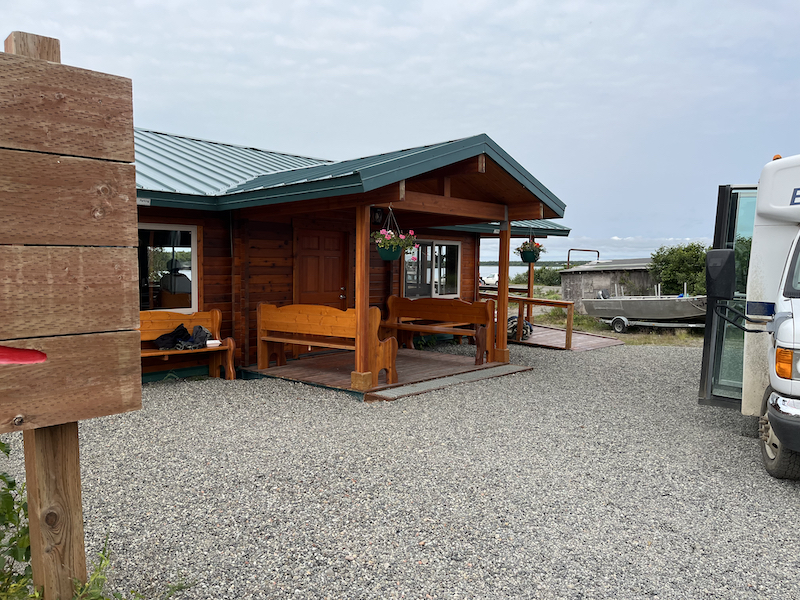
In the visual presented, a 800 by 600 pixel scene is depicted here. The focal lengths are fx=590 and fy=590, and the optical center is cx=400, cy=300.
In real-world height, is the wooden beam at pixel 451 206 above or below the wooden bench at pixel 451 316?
above

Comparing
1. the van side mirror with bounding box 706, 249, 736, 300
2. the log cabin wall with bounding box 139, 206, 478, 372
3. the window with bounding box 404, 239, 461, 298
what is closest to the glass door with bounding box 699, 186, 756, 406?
the van side mirror with bounding box 706, 249, 736, 300

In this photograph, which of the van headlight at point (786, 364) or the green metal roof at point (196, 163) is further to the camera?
the green metal roof at point (196, 163)

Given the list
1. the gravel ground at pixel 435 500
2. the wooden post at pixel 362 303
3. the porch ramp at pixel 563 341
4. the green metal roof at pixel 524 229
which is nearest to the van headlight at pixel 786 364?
the gravel ground at pixel 435 500

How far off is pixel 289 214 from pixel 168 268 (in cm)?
195

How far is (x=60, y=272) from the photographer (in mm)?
1785

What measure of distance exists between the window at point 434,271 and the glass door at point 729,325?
6955 millimetres

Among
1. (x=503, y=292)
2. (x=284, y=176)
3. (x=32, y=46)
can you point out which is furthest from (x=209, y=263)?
(x=32, y=46)

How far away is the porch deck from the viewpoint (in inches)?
294

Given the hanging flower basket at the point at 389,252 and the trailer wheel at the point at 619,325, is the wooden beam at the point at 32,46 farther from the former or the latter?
the trailer wheel at the point at 619,325

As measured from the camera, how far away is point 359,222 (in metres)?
7.11

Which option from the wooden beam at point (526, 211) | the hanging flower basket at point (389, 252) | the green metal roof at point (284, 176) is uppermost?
the green metal roof at point (284, 176)

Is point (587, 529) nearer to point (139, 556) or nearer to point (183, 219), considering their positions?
point (139, 556)

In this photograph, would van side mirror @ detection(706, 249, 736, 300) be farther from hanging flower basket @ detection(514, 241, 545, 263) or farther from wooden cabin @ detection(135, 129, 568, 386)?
hanging flower basket @ detection(514, 241, 545, 263)

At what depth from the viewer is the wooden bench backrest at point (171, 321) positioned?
25.9 ft
